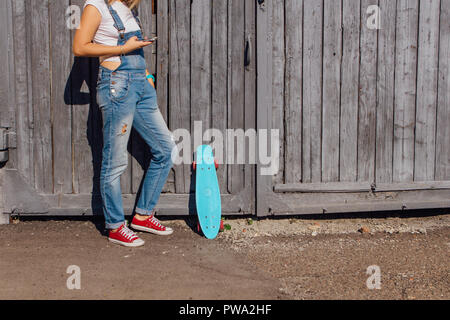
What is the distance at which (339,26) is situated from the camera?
4.76 m

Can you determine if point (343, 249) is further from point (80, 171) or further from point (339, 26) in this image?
point (80, 171)

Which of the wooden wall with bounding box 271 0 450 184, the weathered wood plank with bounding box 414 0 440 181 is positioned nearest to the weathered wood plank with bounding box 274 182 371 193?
the wooden wall with bounding box 271 0 450 184

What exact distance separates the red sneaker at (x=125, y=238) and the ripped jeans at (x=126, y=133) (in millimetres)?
57

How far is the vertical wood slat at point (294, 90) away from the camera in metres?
4.69

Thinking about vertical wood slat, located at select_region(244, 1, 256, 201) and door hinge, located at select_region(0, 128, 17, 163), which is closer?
door hinge, located at select_region(0, 128, 17, 163)

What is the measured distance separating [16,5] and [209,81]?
67.3 inches

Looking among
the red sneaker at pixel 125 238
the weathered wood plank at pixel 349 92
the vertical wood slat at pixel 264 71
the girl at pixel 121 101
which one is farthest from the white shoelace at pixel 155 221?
the weathered wood plank at pixel 349 92

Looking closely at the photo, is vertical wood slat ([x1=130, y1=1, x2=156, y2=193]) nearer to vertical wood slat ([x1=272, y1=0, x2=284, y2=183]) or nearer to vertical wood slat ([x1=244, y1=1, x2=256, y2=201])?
vertical wood slat ([x1=244, y1=1, x2=256, y2=201])

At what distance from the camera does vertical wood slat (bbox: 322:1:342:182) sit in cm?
474

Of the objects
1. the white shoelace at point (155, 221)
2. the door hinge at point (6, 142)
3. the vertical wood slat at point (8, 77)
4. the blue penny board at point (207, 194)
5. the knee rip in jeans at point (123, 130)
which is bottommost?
the white shoelace at point (155, 221)

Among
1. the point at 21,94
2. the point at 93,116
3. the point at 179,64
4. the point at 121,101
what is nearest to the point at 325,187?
the point at 179,64

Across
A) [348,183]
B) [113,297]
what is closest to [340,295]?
[113,297]

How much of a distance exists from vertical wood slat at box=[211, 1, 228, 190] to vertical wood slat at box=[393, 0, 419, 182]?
155cm

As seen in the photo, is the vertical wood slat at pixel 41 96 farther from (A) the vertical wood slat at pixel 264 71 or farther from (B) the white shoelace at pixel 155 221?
(A) the vertical wood slat at pixel 264 71
